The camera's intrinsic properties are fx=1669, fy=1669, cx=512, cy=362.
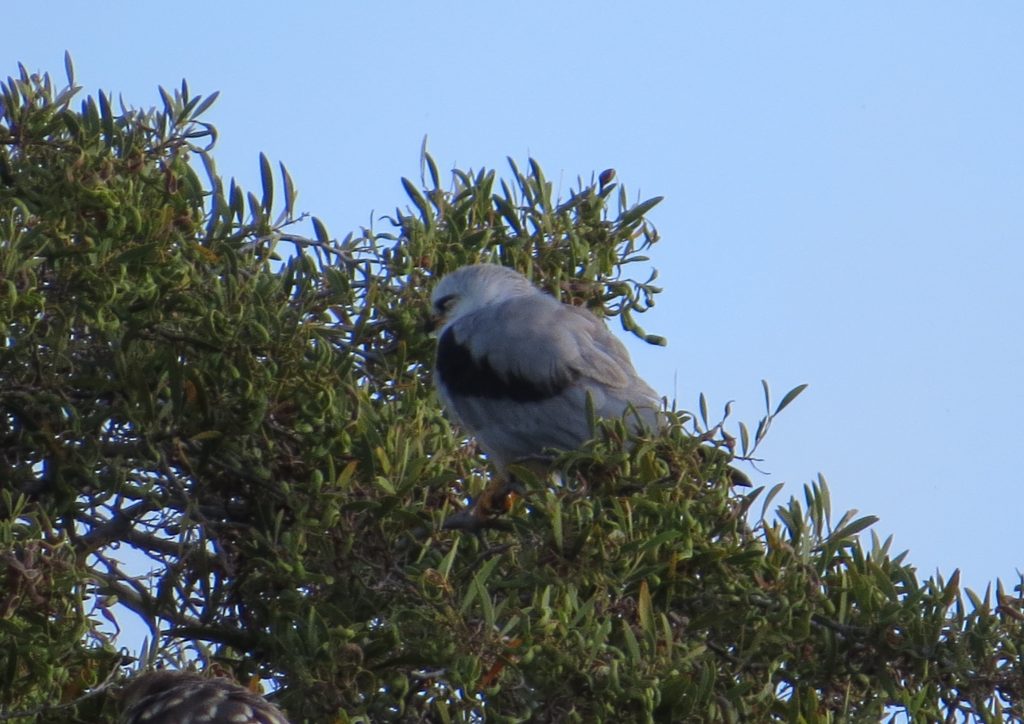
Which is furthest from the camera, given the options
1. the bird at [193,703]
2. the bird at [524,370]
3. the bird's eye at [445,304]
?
the bird at [524,370]

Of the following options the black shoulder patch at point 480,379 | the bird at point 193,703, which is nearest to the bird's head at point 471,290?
the black shoulder patch at point 480,379

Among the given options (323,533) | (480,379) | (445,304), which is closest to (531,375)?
(480,379)

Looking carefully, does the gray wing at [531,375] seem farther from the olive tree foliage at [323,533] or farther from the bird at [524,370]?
the olive tree foliage at [323,533]

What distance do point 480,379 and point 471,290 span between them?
0.41 meters

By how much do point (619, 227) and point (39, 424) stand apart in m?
2.17

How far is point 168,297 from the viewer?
4723 millimetres

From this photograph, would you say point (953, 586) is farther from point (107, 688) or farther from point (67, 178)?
point (67, 178)

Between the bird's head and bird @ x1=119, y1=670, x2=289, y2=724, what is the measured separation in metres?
1.80

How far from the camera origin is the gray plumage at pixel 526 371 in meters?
6.00

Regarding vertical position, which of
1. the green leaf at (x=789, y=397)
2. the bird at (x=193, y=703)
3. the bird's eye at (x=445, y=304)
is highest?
the bird's eye at (x=445, y=304)

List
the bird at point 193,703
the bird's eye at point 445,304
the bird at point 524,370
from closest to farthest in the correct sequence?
the bird at point 193,703, the bird's eye at point 445,304, the bird at point 524,370

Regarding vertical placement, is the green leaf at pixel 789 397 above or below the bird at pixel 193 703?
above

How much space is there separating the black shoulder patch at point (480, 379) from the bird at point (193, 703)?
6.90 feet

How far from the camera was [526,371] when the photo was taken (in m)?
6.20
